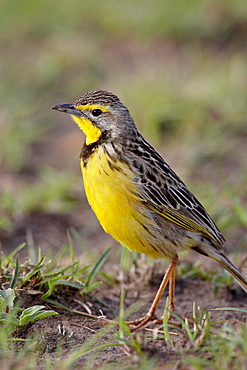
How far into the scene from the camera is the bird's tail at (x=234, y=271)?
6012 millimetres

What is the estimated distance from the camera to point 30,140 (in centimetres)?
1004

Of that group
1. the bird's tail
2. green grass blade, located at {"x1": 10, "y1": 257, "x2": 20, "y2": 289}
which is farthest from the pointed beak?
the bird's tail

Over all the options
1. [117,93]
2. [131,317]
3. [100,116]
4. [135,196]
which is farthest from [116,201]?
[117,93]

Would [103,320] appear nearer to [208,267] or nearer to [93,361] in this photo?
[93,361]

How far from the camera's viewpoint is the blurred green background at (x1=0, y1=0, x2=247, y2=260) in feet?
27.0

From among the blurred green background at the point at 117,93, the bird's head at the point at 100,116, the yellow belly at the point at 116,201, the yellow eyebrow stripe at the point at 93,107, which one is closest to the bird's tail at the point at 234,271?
the yellow belly at the point at 116,201

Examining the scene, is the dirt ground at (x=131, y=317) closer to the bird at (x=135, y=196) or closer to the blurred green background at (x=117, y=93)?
the bird at (x=135, y=196)

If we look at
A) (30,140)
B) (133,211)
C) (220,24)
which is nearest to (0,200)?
(30,140)

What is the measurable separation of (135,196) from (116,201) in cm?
21

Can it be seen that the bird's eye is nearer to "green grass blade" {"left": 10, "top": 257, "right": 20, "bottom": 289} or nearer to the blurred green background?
"green grass blade" {"left": 10, "top": 257, "right": 20, "bottom": 289}

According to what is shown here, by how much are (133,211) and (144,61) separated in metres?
7.49

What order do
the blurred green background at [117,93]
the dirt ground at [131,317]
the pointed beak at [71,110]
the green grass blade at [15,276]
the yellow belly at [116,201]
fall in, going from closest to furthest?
the dirt ground at [131,317] < the green grass blade at [15,276] < the yellow belly at [116,201] < the pointed beak at [71,110] < the blurred green background at [117,93]

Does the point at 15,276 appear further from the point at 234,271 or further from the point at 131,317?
the point at 234,271

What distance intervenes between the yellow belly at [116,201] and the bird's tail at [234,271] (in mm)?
780
